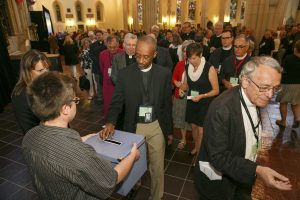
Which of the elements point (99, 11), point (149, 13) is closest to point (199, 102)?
point (149, 13)

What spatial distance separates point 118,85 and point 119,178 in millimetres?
1245

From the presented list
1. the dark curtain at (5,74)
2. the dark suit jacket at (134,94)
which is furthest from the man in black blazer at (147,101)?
the dark curtain at (5,74)

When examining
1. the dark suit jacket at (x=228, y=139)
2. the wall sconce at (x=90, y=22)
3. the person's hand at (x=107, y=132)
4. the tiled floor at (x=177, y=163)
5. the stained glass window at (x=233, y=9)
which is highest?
the stained glass window at (x=233, y=9)

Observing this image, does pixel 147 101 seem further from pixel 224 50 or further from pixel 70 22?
pixel 70 22

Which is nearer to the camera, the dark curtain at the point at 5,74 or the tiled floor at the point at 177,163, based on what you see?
the tiled floor at the point at 177,163

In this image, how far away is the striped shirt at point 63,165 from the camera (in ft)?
3.76

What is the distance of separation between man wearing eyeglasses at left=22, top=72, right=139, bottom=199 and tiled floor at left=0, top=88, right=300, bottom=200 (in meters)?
1.97

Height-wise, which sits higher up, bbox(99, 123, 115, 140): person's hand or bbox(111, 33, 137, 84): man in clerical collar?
Result: bbox(111, 33, 137, 84): man in clerical collar

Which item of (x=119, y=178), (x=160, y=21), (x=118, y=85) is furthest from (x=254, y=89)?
(x=160, y=21)

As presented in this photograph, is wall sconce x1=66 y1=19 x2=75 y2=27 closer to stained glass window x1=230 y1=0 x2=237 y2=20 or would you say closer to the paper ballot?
stained glass window x1=230 y1=0 x2=237 y2=20

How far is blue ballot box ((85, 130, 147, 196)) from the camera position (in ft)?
5.70

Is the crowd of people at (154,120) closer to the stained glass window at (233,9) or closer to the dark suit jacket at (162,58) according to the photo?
the dark suit jacket at (162,58)

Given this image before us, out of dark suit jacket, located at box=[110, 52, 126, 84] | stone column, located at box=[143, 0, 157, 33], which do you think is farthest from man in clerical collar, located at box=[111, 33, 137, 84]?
stone column, located at box=[143, 0, 157, 33]

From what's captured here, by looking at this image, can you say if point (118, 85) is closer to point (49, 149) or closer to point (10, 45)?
point (49, 149)
